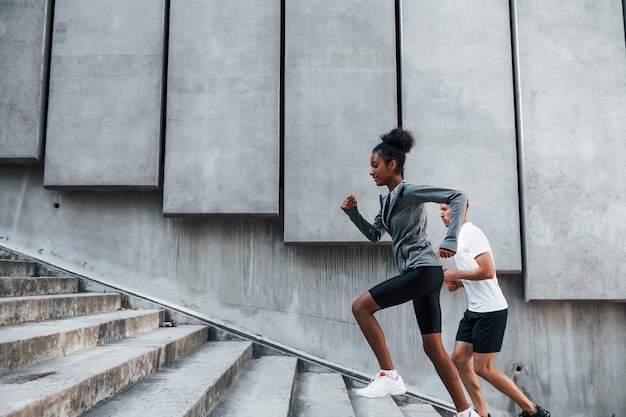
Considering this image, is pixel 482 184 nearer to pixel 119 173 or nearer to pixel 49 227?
pixel 119 173

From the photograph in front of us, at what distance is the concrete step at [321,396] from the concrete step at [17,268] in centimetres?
276

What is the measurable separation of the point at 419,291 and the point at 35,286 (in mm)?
2941

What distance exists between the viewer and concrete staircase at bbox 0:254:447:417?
2102mm

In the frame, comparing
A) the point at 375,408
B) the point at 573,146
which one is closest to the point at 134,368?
the point at 375,408

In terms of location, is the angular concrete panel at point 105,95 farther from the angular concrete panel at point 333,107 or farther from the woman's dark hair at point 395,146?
the woman's dark hair at point 395,146

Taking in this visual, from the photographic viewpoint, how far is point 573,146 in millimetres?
5656

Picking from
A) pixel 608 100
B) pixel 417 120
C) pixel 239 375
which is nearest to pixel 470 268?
pixel 239 375

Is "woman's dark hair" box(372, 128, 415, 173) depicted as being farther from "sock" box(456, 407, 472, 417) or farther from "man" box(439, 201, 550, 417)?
"sock" box(456, 407, 472, 417)

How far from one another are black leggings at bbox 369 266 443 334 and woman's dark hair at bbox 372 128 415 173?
25.2 inches

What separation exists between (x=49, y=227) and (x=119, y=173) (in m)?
1.07

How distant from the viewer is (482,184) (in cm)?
550

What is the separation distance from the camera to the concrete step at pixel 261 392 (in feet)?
9.05

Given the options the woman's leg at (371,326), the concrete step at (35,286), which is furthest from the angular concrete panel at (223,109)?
the woman's leg at (371,326)

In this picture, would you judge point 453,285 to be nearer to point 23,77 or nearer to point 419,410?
point 419,410
